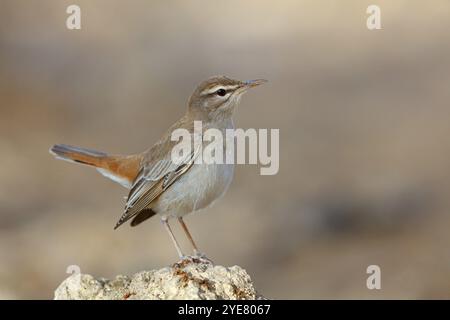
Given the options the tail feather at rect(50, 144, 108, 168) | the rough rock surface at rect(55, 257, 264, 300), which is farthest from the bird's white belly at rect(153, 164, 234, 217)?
the rough rock surface at rect(55, 257, 264, 300)

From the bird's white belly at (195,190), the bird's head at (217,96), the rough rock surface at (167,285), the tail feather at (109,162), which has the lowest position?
the rough rock surface at (167,285)

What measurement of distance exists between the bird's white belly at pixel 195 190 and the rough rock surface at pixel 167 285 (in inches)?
54.5

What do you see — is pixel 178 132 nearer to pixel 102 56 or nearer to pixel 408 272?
pixel 408 272

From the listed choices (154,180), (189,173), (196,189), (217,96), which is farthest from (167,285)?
(217,96)

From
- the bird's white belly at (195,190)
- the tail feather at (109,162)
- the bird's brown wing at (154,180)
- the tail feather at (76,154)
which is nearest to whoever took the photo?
the bird's white belly at (195,190)

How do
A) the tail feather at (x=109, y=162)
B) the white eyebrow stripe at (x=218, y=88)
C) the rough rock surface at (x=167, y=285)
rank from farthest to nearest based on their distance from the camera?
the tail feather at (x=109, y=162), the white eyebrow stripe at (x=218, y=88), the rough rock surface at (x=167, y=285)

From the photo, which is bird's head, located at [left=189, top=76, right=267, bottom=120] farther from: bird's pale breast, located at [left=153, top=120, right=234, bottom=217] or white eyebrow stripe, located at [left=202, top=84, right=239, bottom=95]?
bird's pale breast, located at [left=153, top=120, right=234, bottom=217]

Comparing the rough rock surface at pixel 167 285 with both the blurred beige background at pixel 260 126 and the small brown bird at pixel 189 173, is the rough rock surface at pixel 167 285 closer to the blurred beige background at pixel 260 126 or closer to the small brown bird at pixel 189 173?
the small brown bird at pixel 189 173

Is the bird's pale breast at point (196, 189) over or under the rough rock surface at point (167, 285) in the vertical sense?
over

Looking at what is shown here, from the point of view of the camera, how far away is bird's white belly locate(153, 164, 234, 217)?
24.8 feet

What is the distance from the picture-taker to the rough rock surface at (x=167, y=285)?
19.5ft

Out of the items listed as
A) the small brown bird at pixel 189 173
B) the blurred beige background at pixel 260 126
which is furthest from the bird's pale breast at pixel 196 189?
the blurred beige background at pixel 260 126

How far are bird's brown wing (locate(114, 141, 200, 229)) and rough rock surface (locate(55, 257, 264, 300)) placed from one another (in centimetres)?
165

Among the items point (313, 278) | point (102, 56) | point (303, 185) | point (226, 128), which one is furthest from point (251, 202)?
point (102, 56)
